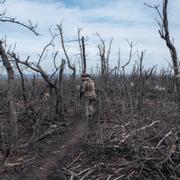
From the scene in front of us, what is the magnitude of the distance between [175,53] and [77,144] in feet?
18.7

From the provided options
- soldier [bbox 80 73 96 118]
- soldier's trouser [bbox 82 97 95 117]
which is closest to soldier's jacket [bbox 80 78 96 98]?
soldier [bbox 80 73 96 118]

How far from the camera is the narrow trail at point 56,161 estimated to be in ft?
31.1

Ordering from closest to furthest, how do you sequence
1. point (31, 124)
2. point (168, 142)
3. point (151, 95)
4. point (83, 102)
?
1. point (168, 142)
2. point (31, 124)
3. point (83, 102)
4. point (151, 95)

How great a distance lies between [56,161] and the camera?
34.2ft

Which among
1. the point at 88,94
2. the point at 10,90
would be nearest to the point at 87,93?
the point at 88,94

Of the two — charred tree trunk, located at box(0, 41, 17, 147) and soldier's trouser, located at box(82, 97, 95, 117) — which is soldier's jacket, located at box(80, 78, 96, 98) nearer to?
soldier's trouser, located at box(82, 97, 95, 117)

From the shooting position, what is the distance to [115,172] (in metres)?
9.15

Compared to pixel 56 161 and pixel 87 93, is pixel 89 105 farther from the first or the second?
pixel 56 161

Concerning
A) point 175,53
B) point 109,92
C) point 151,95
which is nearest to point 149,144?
point 175,53

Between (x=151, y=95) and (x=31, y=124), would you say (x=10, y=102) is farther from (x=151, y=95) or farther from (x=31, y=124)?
(x=151, y=95)

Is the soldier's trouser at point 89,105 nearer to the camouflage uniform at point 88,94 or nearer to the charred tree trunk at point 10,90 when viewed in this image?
the camouflage uniform at point 88,94

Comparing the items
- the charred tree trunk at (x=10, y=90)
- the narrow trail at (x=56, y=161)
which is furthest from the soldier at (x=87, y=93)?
the charred tree trunk at (x=10, y=90)

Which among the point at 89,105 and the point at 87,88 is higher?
the point at 87,88

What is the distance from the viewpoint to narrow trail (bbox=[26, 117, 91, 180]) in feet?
31.1
